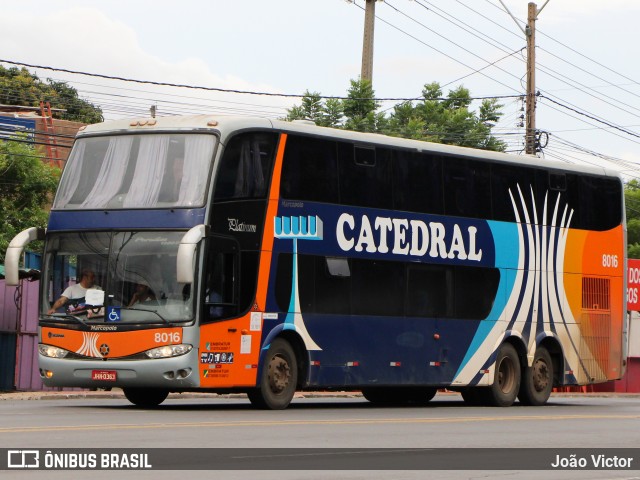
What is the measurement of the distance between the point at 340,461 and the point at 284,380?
885 cm

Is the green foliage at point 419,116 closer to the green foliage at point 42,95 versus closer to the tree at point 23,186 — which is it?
the tree at point 23,186

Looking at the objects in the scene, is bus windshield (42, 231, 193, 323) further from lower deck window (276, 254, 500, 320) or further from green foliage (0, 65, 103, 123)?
green foliage (0, 65, 103, 123)

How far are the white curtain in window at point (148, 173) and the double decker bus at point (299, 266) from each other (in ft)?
0.07

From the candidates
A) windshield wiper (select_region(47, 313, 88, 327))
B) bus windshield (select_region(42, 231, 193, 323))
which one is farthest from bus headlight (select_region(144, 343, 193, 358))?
windshield wiper (select_region(47, 313, 88, 327))

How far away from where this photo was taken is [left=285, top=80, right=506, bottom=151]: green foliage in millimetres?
55719

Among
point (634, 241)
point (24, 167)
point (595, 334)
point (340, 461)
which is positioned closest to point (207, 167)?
point (340, 461)

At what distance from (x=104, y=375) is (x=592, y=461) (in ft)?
28.0

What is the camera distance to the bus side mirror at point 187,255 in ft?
64.8

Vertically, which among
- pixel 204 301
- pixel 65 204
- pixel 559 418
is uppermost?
pixel 65 204

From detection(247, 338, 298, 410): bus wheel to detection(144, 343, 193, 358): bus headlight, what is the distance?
62.5 inches

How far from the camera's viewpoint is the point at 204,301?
68.3 feet

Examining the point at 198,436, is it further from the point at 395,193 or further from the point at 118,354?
the point at 395,193

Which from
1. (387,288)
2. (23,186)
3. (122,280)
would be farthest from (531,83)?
(122,280)

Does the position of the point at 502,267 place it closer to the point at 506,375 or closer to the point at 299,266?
the point at 506,375
